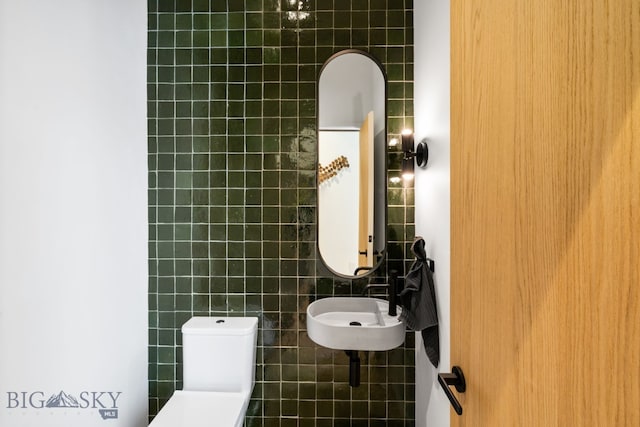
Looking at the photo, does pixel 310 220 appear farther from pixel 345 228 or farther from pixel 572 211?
pixel 572 211

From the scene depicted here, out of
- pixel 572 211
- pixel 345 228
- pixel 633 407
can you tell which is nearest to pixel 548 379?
pixel 633 407

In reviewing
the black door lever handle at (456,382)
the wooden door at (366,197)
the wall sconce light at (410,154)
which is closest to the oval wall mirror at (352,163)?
the wooden door at (366,197)

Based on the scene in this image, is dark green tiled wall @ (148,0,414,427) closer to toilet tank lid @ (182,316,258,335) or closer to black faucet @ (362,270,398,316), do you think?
toilet tank lid @ (182,316,258,335)

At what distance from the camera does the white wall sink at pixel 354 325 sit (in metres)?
1.39

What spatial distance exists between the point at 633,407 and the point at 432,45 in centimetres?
137

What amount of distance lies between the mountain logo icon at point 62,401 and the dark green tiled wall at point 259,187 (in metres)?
0.48

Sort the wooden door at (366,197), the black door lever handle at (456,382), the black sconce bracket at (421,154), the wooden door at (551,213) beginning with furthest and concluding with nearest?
the wooden door at (366,197) < the black sconce bracket at (421,154) < the black door lever handle at (456,382) < the wooden door at (551,213)

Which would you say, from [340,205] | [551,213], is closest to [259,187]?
[340,205]

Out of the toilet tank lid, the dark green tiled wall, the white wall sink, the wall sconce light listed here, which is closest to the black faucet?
the white wall sink

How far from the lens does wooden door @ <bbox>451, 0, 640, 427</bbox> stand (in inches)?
12.8

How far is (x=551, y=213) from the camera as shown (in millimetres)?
426

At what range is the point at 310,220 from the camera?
1.68 metres

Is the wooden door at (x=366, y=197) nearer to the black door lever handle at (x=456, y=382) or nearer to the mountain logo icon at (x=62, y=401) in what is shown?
the black door lever handle at (x=456, y=382)

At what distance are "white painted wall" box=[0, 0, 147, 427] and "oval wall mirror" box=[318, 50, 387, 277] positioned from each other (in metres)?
0.98
